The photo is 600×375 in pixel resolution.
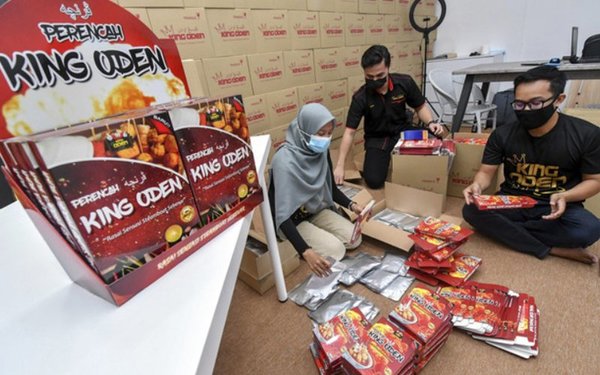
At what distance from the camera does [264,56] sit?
2070 millimetres

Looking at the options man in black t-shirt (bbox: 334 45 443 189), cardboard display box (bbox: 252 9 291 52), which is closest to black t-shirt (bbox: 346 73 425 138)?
man in black t-shirt (bbox: 334 45 443 189)

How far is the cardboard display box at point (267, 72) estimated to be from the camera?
6.66ft

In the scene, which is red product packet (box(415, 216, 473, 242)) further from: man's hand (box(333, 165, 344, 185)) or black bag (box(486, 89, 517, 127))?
black bag (box(486, 89, 517, 127))

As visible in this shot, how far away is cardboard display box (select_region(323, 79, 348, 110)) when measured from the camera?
2600 millimetres

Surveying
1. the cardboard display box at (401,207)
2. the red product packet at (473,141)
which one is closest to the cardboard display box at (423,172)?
the cardboard display box at (401,207)

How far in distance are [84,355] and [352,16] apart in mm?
3051

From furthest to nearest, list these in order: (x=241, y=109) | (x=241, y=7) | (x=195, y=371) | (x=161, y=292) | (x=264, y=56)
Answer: (x=264, y=56) → (x=241, y=7) → (x=241, y=109) → (x=161, y=292) → (x=195, y=371)

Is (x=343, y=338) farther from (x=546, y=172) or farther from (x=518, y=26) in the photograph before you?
(x=518, y=26)

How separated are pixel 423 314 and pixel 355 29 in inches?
104

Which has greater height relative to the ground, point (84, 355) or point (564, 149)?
point (84, 355)

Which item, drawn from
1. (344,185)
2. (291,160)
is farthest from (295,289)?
(344,185)

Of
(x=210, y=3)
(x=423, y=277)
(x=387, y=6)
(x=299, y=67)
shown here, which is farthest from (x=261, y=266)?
(x=387, y=6)

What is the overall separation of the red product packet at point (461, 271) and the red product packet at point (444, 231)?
12 cm

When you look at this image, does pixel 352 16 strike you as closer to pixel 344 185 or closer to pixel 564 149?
pixel 344 185
